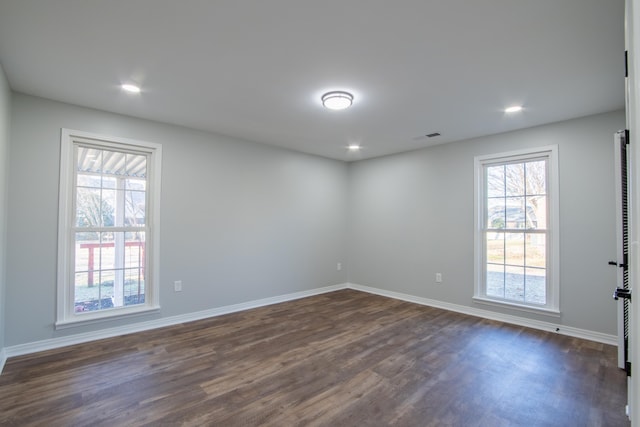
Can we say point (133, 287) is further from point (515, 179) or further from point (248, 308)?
point (515, 179)

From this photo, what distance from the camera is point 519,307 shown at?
13.2 ft

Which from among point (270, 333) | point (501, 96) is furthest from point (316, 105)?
point (270, 333)

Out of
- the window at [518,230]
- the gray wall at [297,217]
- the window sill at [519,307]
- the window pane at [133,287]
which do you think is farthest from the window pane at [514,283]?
the window pane at [133,287]

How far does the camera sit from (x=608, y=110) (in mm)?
3406

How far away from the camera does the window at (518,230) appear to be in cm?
385

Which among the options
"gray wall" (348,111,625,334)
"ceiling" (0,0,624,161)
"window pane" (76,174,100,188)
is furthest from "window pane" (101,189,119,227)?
"gray wall" (348,111,625,334)

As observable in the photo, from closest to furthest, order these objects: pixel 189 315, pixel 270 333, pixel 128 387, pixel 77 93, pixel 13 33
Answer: pixel 13 33 < pixel 128 387 < pixel 77 93 < pixel 270 333 < pixel 189 315

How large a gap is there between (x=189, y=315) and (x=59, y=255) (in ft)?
5.18

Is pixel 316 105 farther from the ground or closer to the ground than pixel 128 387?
farther from the ground

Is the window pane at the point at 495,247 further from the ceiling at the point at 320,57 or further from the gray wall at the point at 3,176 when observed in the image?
the gray wall at the point at 3,176

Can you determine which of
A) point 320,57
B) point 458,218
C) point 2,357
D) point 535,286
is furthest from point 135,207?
point 535,286

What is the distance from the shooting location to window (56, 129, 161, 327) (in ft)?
10.9

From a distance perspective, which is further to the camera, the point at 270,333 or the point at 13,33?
the point at 270,333

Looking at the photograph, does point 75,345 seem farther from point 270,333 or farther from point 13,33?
point 13,33
